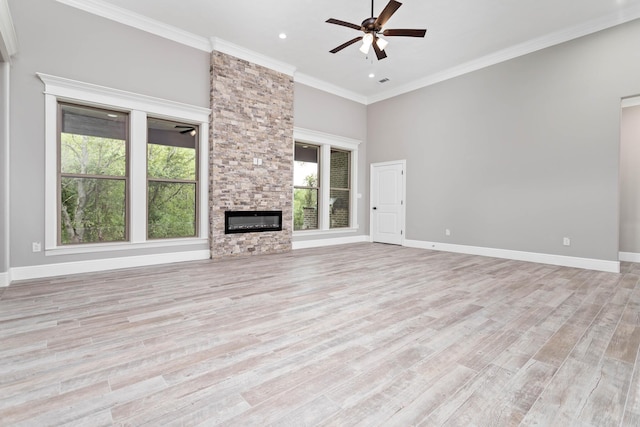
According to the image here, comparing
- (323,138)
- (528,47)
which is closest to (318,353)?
(323,138)

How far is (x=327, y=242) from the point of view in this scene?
7469mm

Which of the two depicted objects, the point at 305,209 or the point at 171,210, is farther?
the point at 305,209

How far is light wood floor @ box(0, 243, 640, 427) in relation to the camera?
1.49 m

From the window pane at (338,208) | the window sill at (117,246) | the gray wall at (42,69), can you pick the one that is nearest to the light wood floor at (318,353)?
the window sill at (117,246)

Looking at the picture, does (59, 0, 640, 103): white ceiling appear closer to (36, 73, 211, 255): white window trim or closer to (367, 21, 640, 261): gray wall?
(367, 21, 640, 261): gray wall

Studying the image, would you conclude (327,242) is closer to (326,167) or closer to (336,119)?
(326,167)

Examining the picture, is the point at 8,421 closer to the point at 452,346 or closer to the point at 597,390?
the point at 452,346

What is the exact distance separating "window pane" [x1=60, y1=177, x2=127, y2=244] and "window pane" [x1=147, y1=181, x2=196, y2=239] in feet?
1.35

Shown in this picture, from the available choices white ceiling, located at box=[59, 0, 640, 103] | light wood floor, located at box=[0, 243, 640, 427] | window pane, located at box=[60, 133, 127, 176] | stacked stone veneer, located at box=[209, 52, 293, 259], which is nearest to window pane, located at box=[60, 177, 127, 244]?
window pane, located at box=[60, 133, 127, 176]

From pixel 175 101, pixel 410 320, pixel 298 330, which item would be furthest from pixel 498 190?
pixel 175 101

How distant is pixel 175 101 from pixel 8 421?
15.6 ft

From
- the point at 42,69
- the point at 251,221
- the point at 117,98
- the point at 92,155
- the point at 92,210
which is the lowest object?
the point at 251,221

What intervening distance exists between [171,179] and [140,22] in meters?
2.45

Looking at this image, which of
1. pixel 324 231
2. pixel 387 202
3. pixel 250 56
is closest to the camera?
pixel 250 56
